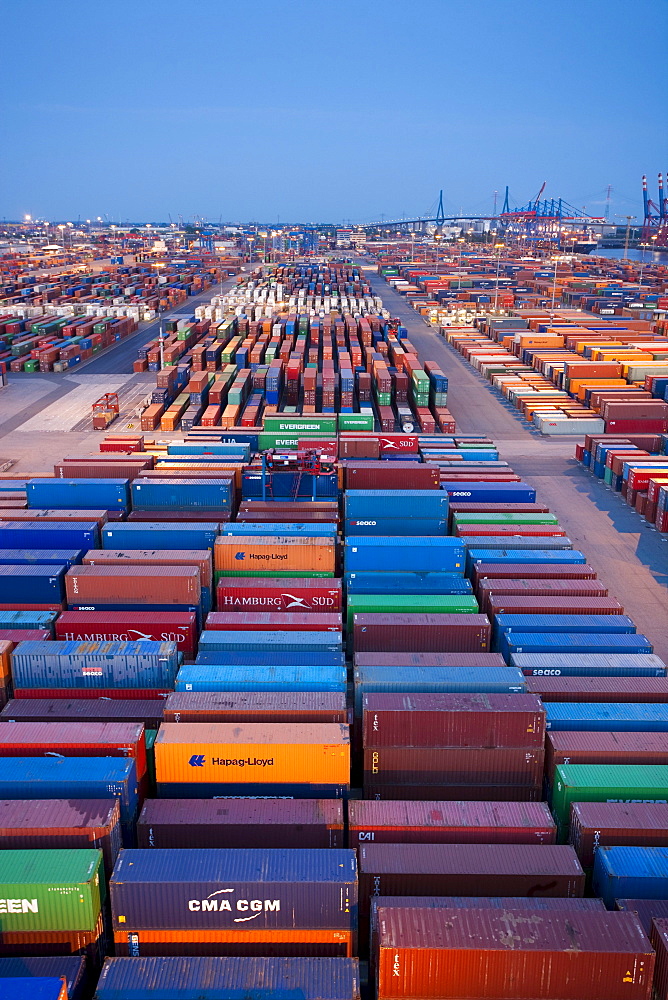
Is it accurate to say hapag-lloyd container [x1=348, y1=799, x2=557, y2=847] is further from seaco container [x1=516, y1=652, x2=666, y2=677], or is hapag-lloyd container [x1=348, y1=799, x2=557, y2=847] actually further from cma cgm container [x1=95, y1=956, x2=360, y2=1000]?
seaco container [x1=516, y1=652, x2=666, y2=677]

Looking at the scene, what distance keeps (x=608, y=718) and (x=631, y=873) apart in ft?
15.9

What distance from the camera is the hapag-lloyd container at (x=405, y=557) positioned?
25.9 metres

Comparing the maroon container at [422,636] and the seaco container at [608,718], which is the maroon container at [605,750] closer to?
the seaco container at [608,718]

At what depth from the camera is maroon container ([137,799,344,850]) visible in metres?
14.5

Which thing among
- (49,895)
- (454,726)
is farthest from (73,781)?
(454,726)

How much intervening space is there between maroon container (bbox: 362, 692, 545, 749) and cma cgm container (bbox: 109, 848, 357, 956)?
4.21m

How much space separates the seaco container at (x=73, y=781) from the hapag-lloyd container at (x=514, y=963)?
20.3ft

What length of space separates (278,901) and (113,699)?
8336 millimetres

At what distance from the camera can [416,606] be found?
23.0m

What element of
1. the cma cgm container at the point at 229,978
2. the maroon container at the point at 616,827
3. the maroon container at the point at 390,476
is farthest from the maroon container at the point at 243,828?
the maroon container at the point at 390,476

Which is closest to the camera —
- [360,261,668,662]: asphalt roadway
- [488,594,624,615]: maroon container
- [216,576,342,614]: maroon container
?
[488,594,624,615]: maroon container

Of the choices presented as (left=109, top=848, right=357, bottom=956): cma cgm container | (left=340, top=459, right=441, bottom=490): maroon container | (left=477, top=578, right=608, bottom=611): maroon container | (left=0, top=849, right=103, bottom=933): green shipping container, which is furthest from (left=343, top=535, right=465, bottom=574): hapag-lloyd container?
(left=0, top=849, right=103, bottom=933): green shipping container

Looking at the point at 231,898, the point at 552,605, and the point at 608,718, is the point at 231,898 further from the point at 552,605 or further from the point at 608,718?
the point at 552,605

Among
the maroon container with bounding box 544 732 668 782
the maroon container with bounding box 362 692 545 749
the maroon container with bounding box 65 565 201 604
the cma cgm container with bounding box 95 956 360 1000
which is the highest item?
the maroon container with bounding box 65 565 201 604
